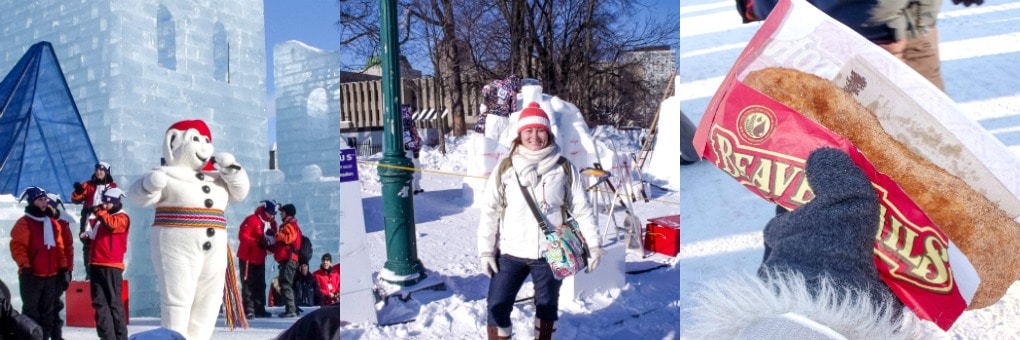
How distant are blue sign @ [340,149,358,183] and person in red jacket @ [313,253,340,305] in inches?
11.3

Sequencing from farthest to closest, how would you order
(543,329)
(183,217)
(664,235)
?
1. (664,235)
2. (543,329)
3. (183,217)

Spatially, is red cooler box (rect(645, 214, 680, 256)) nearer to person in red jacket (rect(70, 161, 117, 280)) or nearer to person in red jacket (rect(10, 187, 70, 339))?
person in red jacket (rect(70, 161, 117, 280))

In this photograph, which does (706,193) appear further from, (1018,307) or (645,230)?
(1018,307)

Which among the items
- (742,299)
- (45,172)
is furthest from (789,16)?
(45,172)

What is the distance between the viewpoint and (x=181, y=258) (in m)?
2.15

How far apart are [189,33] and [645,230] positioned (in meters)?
1.67

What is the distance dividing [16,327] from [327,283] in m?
0.99

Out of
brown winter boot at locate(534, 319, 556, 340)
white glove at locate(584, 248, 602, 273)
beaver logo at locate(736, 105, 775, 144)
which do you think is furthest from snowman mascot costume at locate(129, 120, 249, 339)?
beaver logo at locate(736, 105, 775, 144)

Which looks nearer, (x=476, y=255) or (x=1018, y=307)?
(x=1018, y=307)

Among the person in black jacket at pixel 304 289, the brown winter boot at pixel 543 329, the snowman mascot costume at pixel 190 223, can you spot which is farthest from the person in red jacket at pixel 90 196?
the brown winter boot at pixel 543 329

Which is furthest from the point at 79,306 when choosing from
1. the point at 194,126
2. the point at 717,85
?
the point at 717,85

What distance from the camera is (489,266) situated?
224 cm

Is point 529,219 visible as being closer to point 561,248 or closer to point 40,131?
point 561,248

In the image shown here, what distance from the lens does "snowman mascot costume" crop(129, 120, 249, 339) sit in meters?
2.13
